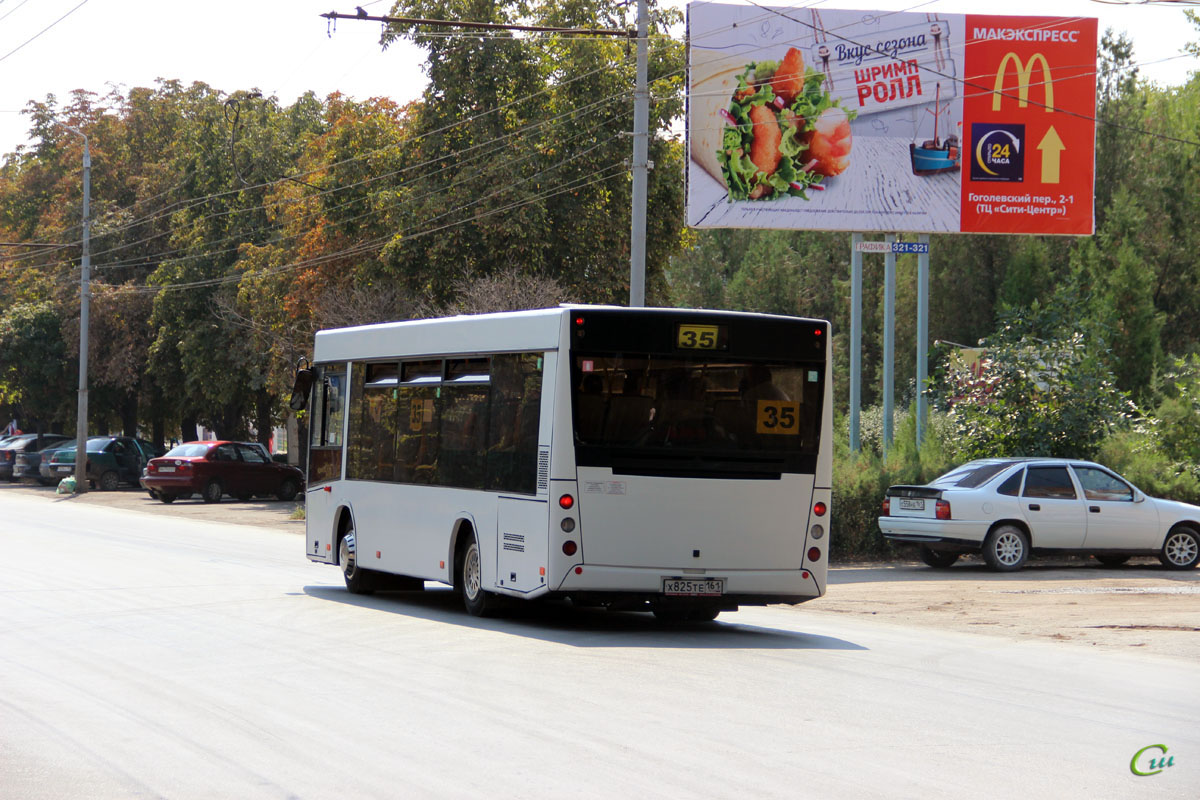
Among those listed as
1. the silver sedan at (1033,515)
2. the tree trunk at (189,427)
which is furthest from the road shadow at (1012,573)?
the tree trunk at (189,427)

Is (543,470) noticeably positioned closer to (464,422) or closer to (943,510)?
(464,422)

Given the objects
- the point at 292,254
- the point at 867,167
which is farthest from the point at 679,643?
the point at 292,254

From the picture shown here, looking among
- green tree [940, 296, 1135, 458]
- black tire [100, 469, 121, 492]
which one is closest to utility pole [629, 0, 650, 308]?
green tree [940, 296, 1135, 458]

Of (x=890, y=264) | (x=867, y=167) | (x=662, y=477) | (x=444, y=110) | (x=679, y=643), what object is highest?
(x=444, y=110)

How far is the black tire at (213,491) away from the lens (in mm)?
41125

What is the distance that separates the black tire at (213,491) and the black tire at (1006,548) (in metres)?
25.6

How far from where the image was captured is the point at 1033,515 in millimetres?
21125

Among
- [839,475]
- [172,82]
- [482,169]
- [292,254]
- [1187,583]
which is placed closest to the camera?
[1187,583]

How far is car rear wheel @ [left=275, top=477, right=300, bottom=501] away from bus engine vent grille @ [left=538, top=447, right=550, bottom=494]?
30564 millimetres

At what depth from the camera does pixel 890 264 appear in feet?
98.5

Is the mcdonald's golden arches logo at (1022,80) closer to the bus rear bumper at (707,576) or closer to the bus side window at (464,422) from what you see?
the bus side window at (464,422)

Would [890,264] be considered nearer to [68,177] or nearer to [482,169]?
[482,169]

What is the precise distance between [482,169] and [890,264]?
1086 cm

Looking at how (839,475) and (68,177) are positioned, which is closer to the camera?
(839,475)
